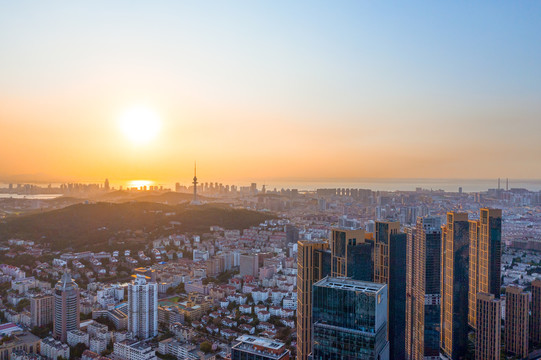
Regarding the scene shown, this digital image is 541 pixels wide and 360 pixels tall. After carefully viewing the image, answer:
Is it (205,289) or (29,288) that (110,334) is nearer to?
(205,289)

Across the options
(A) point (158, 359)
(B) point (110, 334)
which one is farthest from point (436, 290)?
(B) point (110, 334)

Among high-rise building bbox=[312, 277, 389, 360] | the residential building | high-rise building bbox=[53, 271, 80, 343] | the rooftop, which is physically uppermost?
the rooftop

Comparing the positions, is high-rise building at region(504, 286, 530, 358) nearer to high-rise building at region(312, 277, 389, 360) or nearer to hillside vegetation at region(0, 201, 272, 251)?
high-rise building at region(312, 277, 389, 360)

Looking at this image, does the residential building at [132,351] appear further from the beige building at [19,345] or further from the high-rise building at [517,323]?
the high-rise building at [517,323]

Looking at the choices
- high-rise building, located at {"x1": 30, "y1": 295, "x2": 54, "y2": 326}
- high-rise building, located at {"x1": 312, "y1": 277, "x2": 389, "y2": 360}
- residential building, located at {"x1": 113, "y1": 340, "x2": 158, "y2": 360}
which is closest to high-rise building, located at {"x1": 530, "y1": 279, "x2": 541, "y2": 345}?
high-rise building, located at {"x1": 312, "y1": 277, "x2": 389, "y2": 360}

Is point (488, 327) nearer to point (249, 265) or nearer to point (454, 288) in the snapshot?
point (454, 288)

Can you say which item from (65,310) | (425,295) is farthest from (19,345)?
(425,295)

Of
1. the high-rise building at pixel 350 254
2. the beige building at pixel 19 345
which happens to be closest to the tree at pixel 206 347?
the beige building at pixel 19 345
